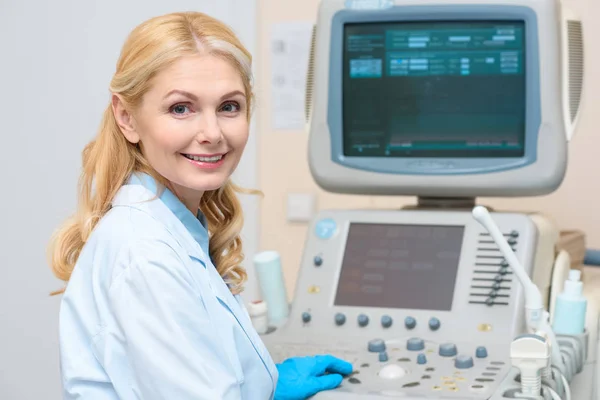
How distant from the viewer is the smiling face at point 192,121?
1229 millimetres

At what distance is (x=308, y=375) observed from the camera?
154 centimetres

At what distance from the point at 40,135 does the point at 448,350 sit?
66.9 inches

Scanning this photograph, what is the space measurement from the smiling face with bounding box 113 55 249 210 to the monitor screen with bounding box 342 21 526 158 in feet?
2.22

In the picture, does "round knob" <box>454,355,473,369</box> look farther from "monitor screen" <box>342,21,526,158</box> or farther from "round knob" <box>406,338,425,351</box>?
"monitor screen" <box>342,21,526,158</box>

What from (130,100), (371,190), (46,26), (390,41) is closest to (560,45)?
(390,41)

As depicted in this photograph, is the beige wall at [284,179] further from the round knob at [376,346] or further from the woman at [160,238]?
the woman at [160,238]

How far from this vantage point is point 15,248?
2.92m

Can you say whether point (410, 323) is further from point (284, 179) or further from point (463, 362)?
point (284, 179)

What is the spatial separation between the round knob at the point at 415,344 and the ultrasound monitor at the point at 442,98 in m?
0.36

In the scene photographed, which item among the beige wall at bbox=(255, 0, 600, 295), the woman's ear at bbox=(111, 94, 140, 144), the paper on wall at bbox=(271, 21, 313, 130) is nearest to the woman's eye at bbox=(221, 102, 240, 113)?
the woman's ear at bbox=(111, 94, 140, 144)

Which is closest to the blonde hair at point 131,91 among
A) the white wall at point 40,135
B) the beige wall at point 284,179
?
the beige wall at point 284,179

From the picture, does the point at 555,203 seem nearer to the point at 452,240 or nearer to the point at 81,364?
the point at 452,240

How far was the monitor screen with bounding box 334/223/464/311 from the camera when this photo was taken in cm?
181

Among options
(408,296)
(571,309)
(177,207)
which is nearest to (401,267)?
(408,296)
